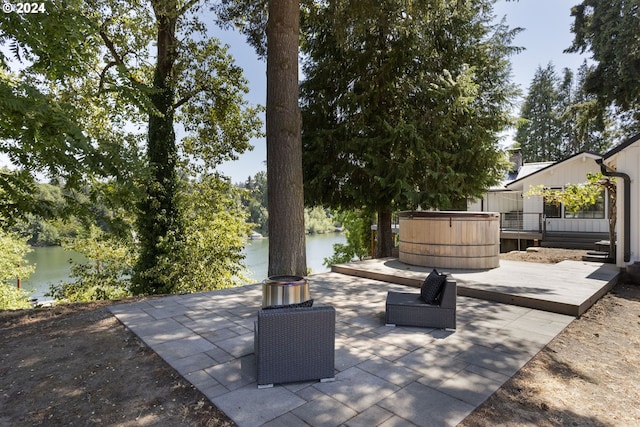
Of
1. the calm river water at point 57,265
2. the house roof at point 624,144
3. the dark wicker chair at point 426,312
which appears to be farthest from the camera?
the calm river water at point 57,265

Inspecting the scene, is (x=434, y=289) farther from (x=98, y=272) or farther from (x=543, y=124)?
(x=543, y=124)

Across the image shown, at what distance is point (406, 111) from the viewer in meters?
9.27

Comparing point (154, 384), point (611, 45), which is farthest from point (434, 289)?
point (611, 45)

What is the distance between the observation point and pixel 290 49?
19.6 ft

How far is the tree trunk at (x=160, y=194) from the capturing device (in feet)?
30.5

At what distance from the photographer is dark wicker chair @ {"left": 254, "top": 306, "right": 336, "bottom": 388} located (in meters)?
2.66

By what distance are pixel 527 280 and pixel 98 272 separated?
Result: 464 inches

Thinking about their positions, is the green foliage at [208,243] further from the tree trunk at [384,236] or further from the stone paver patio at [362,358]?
the stone paver patio at [362,358]

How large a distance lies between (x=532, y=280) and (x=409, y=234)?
101 inches

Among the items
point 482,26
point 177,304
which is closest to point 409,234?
point 177,304

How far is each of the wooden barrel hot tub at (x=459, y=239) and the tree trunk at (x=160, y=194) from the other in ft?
21.6

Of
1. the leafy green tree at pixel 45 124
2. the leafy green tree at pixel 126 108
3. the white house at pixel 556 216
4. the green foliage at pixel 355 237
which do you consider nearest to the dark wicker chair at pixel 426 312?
the leafy green tree at pixel 126 108

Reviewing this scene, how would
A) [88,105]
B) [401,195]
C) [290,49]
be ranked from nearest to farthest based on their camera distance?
[290,49] → [401,195] → [88,105]

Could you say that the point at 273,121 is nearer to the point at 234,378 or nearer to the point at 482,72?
the point at 234,378
